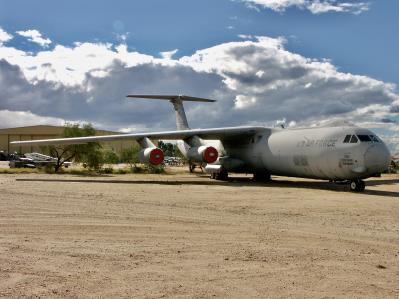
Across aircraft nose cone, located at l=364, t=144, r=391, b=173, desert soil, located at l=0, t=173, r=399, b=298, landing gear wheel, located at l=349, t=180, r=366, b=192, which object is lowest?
desert soil, located at l=0, t=173, r=399, b=298

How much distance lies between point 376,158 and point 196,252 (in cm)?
1175

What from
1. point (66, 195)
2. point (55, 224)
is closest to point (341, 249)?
point (55, 224)

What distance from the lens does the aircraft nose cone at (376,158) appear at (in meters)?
15.9

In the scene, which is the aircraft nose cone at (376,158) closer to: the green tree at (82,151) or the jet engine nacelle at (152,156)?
the jet engine nacelle at (152,156)

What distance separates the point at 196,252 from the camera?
6223mm

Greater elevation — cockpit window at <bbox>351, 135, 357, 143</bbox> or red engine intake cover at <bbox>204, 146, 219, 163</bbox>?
cockpit window at <bbox>351, 135, 357, 143</bbox>

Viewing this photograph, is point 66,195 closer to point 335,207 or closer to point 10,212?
point 10,212

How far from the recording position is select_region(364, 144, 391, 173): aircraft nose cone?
15.9m

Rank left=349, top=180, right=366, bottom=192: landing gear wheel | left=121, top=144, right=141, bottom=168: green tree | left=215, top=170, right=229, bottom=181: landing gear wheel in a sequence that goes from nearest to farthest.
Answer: left=349, top=180, right=366, bottom=192: landing gear wheel
left=215, top=170, right=229, bottom=181: landing gear wheel
left=121, top=144, right=141, bottom=168: green tree

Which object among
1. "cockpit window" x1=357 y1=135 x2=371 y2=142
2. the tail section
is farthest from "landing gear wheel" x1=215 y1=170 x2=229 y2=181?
"cockpit window" x1=357 y1=135 x2=371 y2=142

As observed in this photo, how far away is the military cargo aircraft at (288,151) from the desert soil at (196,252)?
16.7ft

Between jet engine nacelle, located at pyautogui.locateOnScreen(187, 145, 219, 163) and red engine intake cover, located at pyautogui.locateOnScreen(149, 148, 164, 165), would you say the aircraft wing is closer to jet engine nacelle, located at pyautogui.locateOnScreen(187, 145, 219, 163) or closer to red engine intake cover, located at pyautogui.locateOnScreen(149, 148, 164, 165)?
jet engine nacelle, located at pyautogui.locateOnScreen(187, 145, 219, 163)

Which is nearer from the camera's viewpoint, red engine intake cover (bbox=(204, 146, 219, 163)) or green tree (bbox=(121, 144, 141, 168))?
red engine intake cover (bbox=(204, 146, 219, 163))

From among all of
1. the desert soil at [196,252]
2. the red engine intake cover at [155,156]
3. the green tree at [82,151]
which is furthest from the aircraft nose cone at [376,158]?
the green tree at [82,151]
